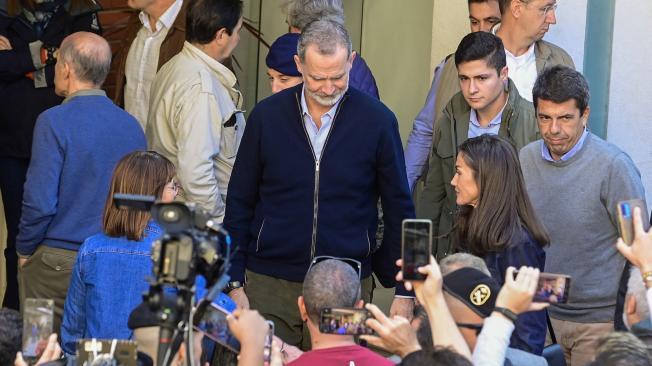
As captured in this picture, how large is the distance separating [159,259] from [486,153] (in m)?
2.24

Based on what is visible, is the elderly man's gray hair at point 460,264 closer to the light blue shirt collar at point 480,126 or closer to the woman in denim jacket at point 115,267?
the woman in denim jacket at point 115,267

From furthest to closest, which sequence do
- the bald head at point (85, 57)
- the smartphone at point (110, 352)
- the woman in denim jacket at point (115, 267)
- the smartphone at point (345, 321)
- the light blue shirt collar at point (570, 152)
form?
the bald head at point (85, 57)
the light blue shirt collar at point (570, 152)
the woman in denim jacket at point (115, 267)
the smartphone at point (345, 321)
the smartphone at point (110, 352)

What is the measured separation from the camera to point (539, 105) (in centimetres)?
610

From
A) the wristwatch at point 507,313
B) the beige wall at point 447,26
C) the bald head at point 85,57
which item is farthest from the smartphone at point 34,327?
the beige wall at point 447,26

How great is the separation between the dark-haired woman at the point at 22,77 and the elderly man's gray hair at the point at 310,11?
1.26 metres

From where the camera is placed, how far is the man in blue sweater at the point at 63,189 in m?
6.18

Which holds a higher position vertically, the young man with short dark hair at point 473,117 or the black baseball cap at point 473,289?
the young man with short dark hair at point 473,117

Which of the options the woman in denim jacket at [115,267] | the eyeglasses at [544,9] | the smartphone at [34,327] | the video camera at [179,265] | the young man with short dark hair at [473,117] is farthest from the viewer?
the eyeglasses at [544,9]

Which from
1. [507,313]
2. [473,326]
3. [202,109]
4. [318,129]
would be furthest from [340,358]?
[202,109]

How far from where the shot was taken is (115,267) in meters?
5.35

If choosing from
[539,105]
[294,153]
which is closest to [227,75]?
[294,153]

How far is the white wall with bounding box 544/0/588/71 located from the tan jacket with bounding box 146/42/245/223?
1844 mm

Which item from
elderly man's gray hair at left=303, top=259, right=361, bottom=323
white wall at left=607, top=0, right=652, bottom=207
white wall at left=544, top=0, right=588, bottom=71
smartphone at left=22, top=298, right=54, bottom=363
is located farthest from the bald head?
white wall at left=607, top=0, right=652, bottom=207

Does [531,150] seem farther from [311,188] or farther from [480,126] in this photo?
[311,188]
